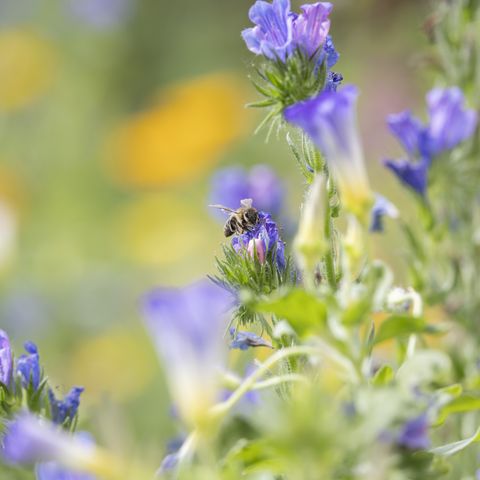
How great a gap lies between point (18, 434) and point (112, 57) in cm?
438

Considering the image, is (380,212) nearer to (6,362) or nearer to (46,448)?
(6,362)

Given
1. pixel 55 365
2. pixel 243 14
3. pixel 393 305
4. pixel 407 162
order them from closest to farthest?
pixel 393 305 → pixel 407 162 → pixel 55 365 → pixel 243 14

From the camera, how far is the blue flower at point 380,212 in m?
0.92

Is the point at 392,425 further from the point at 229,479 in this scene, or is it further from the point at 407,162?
the point at 407,162

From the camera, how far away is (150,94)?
4.70 metres

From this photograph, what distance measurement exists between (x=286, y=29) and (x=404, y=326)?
0.26 meters

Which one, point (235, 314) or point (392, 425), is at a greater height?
point (235, 314)

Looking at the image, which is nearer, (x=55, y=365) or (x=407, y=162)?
(x=407, y=162)

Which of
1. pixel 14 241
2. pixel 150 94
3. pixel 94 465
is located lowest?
pixel 94 465

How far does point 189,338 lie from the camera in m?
0.48

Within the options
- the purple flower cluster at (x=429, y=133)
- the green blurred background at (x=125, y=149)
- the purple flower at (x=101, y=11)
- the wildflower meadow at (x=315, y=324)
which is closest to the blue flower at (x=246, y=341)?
the wildflower meadow at (x=315, y=324)

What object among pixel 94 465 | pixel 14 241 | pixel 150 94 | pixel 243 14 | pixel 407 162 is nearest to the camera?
pixel 94 465

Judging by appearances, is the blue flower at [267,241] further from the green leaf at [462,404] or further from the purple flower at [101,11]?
the purple flower at [101,11]

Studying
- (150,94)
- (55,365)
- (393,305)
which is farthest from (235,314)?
(150,94)
